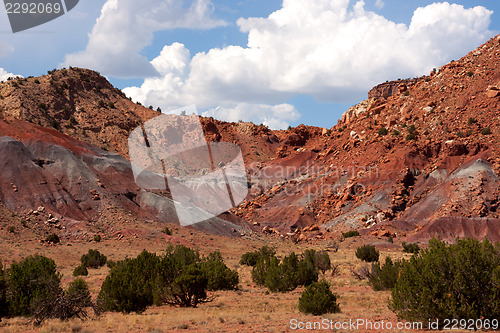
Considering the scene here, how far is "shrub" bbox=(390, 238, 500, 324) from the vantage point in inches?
497

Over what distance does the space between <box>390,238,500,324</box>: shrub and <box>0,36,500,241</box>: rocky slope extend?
38192mm

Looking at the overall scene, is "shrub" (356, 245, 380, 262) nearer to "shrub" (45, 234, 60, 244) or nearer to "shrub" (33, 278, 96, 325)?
"shrub" (33, 278, 96, 325)

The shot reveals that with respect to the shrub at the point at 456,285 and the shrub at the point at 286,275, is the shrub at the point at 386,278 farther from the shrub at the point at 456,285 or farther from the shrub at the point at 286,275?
the shrub at the point at 456,285

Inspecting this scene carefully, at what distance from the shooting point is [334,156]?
262 ft

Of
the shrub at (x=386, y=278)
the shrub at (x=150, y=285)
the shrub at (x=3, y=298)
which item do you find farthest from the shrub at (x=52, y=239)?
the shrub at (x=386, y=278)

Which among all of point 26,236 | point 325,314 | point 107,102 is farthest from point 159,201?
point 107,102

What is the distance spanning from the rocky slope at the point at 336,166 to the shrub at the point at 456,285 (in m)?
38.2

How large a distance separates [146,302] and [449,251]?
11723 mm

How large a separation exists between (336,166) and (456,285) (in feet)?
207

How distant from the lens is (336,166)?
247ft

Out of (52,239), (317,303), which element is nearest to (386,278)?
(317,303)

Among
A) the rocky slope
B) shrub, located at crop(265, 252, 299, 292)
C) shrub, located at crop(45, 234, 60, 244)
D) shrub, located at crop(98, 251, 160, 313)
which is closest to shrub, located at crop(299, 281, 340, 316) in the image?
shrub, located at crop(98, 251, 160, 313)

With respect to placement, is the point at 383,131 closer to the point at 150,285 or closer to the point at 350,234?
the point at 350,234

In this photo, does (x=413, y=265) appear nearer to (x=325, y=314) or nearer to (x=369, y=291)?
(x=325, y=314)
